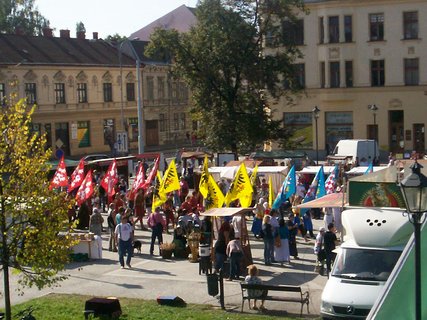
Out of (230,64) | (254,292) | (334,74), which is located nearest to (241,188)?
(254,292)

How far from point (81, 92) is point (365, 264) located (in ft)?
182

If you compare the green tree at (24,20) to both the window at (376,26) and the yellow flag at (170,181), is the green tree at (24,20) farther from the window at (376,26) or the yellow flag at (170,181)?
the yellow flag at (170,181)

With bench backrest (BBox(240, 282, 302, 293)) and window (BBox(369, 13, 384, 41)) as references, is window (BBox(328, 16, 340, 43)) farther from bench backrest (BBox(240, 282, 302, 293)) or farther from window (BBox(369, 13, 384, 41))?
bench backrest (BBox(240, 282, 302, 293))

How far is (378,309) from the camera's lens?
8.86 metres

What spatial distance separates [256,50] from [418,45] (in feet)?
53.2

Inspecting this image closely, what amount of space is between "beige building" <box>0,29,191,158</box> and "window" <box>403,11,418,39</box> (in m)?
21.9

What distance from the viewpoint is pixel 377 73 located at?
58062mm

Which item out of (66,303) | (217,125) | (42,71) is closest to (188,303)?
(66,303)

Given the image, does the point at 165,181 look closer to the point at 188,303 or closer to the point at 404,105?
the point at 188,303

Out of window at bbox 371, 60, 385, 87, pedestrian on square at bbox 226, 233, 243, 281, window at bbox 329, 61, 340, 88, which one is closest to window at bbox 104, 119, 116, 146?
window at bbox 329, 61, 340, 88

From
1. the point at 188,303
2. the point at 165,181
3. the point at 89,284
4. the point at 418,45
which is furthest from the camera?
→ the point at 418,45

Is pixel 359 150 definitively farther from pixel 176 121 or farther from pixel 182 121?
pixel 182 121

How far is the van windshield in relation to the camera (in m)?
16.1

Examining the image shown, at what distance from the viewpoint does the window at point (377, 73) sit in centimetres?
5788
